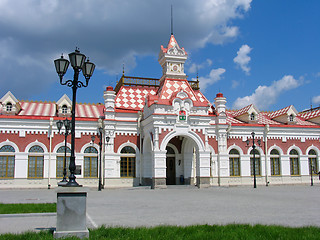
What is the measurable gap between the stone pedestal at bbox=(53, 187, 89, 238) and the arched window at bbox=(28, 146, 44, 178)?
855 inches

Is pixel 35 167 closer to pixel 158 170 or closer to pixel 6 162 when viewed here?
pixel 6 162

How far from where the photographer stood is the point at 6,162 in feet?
91.2

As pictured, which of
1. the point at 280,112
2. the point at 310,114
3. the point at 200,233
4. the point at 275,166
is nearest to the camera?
the point at 200,233

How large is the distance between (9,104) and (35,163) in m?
5.76

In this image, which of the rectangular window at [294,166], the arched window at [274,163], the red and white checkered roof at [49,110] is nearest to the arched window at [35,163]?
the red and white checkered roof at [49,110]

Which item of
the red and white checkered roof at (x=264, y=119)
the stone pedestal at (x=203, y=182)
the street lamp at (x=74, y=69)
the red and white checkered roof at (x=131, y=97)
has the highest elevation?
the red and white checkered roof at (x=131, y=97)

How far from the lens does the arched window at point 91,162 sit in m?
29.6

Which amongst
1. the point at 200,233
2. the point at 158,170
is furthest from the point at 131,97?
the point at 200,233

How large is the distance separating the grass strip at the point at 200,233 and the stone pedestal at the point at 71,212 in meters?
0.29

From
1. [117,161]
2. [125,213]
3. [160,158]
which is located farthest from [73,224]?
[117,161]

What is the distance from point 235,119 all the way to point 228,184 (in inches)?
303

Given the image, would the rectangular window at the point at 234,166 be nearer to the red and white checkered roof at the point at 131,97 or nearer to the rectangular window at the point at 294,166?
the rectangular window at the point at 294,166

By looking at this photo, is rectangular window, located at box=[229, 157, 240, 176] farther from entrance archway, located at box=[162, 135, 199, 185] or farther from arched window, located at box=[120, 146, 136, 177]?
arched window, located at box=[120, 146, 136, 177]

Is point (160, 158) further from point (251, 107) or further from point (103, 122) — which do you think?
point (251, 107)
